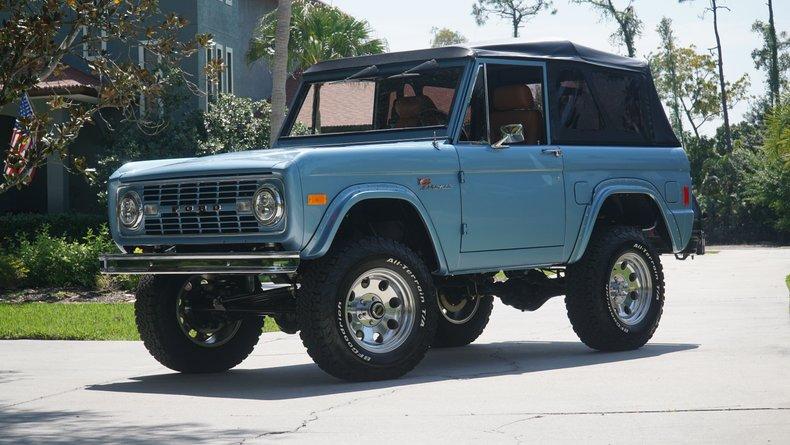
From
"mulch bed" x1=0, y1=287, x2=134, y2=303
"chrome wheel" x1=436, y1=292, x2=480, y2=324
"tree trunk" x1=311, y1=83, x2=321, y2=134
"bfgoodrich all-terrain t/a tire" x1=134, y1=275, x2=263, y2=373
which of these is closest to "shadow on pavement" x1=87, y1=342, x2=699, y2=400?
"bfgoodrich all-terrain t/a tire" x1=134, y1=275, x2=263, y2=373

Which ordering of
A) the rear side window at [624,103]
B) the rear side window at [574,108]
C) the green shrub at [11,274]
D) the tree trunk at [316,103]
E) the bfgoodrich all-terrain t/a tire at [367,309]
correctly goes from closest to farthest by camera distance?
the bfgoodrich all-terrain t/a tire at [367,309] < the rear side window at [574,108] < the tree trunk at [316,103] < the rear side window at [624,103] < the green shrub at [11,274]

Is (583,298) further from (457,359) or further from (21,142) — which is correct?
(21,142)

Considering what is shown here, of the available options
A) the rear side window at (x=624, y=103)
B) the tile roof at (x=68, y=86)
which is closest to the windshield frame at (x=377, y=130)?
the rear side window at (x=624, y=103)

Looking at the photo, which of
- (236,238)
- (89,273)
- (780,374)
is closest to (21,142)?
(236,238)

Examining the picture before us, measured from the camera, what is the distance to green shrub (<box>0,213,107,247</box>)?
27828mm

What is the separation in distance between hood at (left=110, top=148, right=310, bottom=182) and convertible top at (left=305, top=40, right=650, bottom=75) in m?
1.59

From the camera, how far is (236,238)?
31.2 feet

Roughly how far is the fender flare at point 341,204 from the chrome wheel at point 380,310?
453 millimetres

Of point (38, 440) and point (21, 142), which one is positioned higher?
point (21, 142)

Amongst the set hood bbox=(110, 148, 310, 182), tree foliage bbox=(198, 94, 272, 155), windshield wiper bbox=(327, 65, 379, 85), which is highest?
tree foliage bbox=(198, 94, 272, 155)

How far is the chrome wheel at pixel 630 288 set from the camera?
11664 millimetres

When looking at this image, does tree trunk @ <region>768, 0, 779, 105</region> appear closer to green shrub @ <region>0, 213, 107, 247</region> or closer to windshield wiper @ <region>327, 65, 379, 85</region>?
green shrub @ <region>0, 213, 107, 247</region>

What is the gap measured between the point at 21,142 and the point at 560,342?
17.0 ft

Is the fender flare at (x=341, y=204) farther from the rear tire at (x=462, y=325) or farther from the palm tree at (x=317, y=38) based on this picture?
the palm tree at (x=317, y=38)
